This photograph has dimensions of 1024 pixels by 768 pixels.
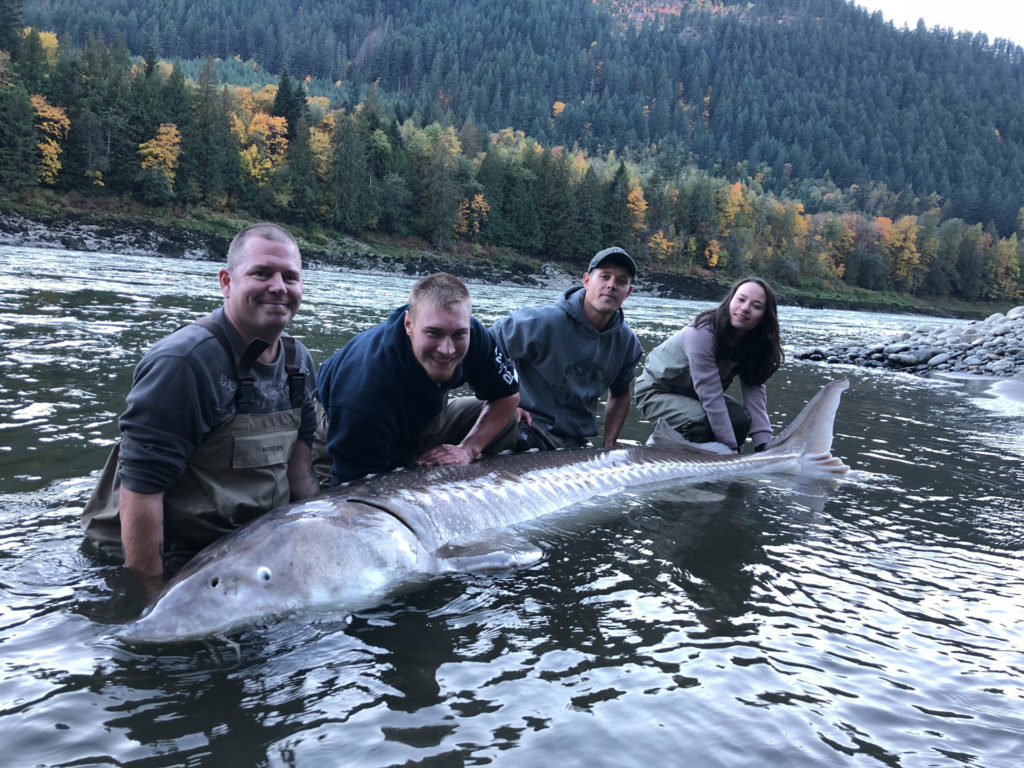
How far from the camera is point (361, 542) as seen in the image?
2.95 m

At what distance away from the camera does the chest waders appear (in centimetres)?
312

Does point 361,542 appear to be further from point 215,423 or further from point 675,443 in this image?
point 675,443

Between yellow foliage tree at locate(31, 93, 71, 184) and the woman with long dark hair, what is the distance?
5713cm

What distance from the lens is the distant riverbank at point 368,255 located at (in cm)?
4009

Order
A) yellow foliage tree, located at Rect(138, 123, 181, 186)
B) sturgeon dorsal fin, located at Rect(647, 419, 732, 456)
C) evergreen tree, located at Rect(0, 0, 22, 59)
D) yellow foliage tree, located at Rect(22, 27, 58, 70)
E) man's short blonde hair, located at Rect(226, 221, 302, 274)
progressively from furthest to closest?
evergreen tree, located at Rect(0, 0, 22, 59) < yellow foliage tree, located at Rect(22, 27, 58, 70) < yellow foliage tree, located at Rect(138, 123, 181, 186) < sturgeon dorsal fin, located at Rect(647, 419, 732, 456) < man's short blonde hair, located at Rect(226, 221, 302, 274)

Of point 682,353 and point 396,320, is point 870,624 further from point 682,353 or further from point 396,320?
point 682,353

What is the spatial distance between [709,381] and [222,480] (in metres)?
3.99

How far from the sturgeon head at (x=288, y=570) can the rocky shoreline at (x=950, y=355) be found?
52.5 ft

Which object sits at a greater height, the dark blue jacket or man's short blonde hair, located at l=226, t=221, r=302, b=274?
man's short blonde hair, located at l=226, t=221, r=302, b=274

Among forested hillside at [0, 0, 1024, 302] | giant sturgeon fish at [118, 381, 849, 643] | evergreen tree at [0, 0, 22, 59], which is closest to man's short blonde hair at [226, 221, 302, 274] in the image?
giant sturgeon fish at [118, 381, 849, 643]

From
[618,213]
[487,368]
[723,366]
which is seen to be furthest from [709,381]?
[618,213]

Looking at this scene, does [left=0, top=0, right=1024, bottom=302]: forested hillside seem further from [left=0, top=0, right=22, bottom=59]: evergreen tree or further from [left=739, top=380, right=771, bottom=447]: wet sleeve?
[left=739, top=380, right=771, bottom=447]: wet sleeve

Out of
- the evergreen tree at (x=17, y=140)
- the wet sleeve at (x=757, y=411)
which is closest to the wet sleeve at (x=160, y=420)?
the wet sleeve at (x=757, y=411)

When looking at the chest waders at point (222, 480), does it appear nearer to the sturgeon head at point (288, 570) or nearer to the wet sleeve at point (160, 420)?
the wet sleeve at point (160, 420)
